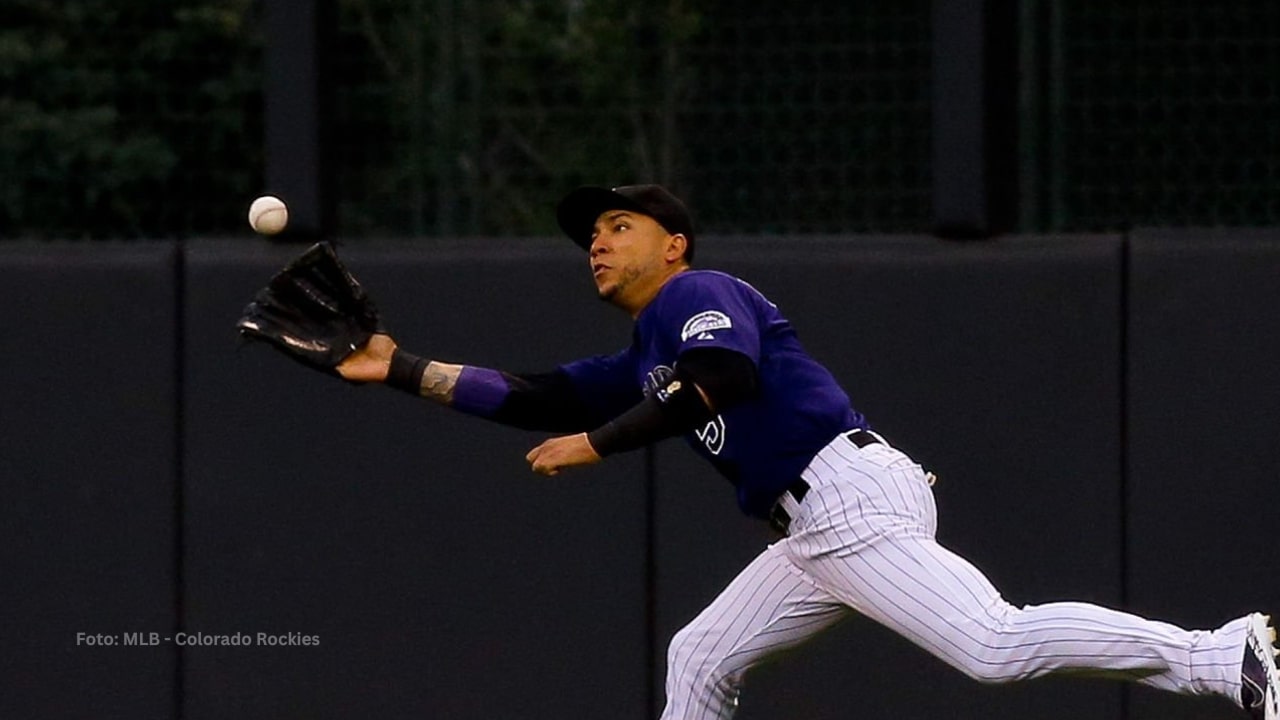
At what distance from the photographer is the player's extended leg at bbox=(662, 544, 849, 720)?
5.05 metres

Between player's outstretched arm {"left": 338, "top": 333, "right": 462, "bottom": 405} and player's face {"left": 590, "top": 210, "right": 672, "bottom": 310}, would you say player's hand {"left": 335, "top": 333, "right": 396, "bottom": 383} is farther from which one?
player's face {"left": 590, "top": 210, "right": 672, "bottom": 310}

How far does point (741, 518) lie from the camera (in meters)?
6.27

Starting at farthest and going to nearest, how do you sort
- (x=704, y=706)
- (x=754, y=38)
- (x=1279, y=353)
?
1. (x=754, y=38)
2. (x=1279, y=353)
3. (x=704, y=706)

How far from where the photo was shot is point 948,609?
15.5ft

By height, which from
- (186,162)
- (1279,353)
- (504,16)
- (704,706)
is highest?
(504,16)

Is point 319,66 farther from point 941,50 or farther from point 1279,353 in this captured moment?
point 1279,353

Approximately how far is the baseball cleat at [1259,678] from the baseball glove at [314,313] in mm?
2065

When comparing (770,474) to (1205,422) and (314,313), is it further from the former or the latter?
(1205,422)

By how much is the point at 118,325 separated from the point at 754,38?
203cm

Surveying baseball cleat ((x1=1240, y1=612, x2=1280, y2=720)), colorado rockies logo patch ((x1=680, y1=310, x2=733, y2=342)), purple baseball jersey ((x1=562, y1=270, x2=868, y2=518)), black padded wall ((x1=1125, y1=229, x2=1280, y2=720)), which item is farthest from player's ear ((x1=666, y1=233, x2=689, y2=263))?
black padded wall ((x1=1125, y1=229, x2=1280, y2=720))

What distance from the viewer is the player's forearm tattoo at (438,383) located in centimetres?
507

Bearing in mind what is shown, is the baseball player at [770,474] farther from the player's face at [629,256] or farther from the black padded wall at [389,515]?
the black padded wall at [389,515]

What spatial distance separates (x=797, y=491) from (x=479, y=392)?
0.79 meters

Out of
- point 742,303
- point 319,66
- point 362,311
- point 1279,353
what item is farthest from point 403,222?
point 1279,353
